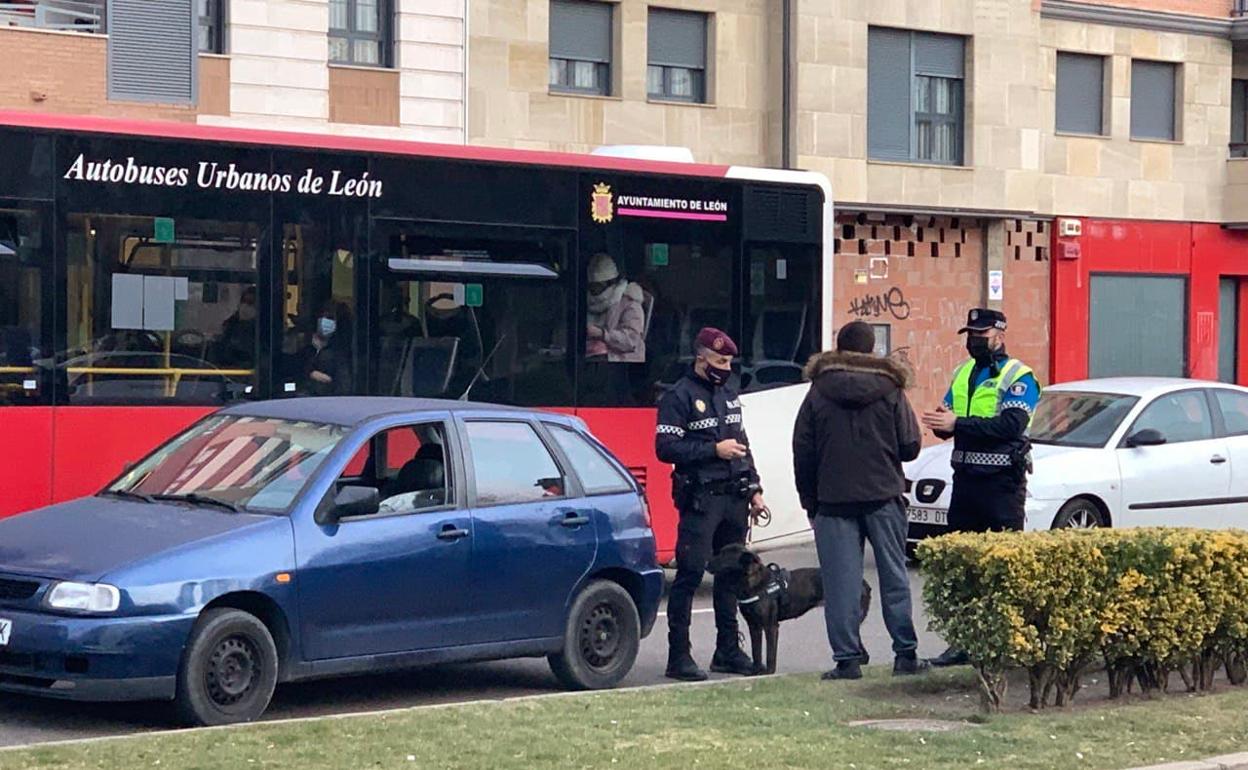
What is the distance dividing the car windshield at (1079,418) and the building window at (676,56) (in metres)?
10.9

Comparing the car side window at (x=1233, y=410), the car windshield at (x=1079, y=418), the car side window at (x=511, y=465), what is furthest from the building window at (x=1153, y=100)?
the car side window at (x=511, y=465)

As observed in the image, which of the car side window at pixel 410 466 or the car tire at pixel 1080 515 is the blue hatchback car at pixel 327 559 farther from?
the car tire at pixel 1080 515

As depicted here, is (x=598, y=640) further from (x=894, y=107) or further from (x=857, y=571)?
(x=894, y=107)

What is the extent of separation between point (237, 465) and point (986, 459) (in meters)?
3.86

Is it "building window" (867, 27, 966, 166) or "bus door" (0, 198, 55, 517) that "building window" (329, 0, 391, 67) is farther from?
"bus door" (0, 198, 55, 517)

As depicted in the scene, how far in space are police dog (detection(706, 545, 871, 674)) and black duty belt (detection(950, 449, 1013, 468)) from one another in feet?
2.82

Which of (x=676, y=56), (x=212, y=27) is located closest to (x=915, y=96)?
(x=676, y=56)

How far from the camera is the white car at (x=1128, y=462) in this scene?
15875 mm

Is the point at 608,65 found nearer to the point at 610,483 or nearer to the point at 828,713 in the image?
the point at 610,483

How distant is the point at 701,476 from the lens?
1088cm

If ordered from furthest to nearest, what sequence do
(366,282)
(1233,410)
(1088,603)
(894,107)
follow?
1. (894,107)
2. (1233,410)
3. (366,282)
4. (1088,603)

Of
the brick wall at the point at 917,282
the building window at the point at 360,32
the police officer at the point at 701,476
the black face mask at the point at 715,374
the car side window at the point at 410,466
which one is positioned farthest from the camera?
the brick wall at the point at 917,282

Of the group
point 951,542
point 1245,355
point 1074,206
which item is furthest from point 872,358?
point 1245,355

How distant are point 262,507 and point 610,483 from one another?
80.8 inches
